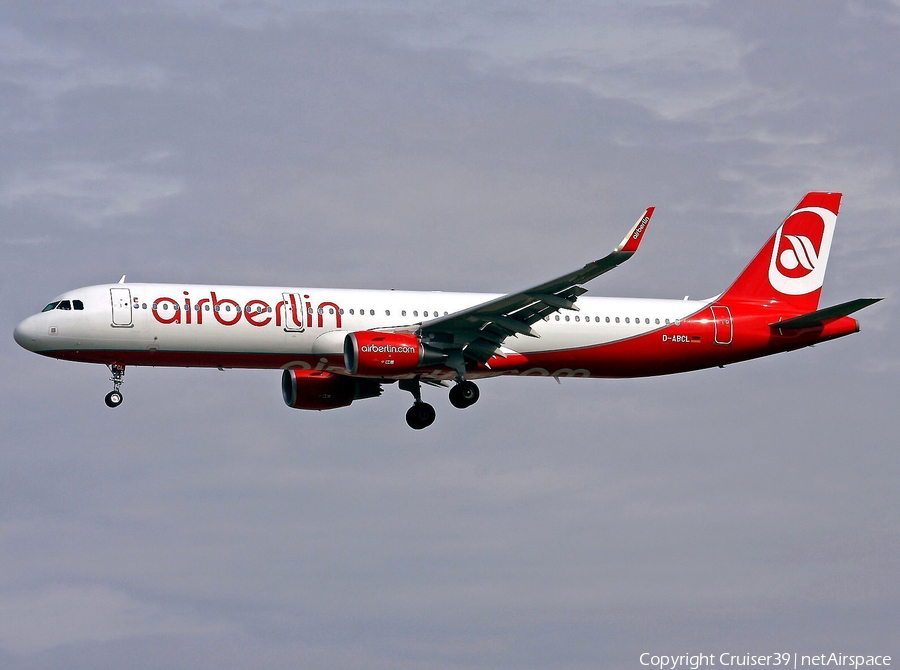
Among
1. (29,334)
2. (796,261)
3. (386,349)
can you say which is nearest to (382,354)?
(386,349)

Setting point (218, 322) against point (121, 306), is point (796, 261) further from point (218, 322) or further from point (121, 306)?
point (121, 306)

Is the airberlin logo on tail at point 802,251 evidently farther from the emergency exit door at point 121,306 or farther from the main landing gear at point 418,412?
the emergency exit door at point 121,306

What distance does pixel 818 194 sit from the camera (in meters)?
56.4

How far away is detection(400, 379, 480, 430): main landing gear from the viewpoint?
167ft

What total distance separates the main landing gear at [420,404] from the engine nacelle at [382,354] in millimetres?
3314

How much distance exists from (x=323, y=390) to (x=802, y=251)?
18.6 m

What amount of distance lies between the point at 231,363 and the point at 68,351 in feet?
16.9

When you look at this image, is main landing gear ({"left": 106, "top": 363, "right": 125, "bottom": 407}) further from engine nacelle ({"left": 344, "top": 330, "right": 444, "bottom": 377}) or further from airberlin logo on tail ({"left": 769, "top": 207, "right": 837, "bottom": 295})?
airberlin logo on tail ({"left": 769, "top": 207, "right": 837, "bottom": 295})

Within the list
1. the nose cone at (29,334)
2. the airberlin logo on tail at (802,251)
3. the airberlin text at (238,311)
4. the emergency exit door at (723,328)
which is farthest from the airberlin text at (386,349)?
the airberlin logo on tail at (802,251)

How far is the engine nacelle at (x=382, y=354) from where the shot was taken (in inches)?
1841

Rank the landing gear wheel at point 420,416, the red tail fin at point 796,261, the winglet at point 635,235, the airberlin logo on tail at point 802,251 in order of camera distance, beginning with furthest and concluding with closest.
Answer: the airberlin logo on tail at point 802,251 < the red tail fin at point 796,261 < the landing gear wheel at point 420,416 < the winglet at point 635,235

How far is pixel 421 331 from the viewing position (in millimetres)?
48188

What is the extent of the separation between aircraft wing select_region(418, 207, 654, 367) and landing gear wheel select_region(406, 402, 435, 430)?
12.0 feet

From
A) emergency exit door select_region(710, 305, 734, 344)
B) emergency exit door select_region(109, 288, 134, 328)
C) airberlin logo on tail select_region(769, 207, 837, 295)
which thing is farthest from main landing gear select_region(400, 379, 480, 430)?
airberlin logo on tail select_region(769, 207, 837, 295)
